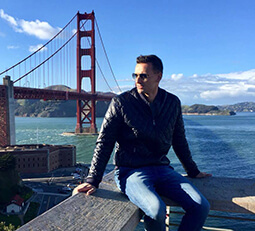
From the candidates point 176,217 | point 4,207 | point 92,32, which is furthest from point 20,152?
point 92,32

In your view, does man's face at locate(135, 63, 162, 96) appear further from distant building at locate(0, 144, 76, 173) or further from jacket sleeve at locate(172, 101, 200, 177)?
distant building at locate(0, 144, 76, 173)

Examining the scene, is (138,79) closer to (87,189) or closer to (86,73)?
(87,189)

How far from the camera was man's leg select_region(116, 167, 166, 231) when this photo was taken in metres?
1.31

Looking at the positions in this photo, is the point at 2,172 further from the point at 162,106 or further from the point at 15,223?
the point at 162,106

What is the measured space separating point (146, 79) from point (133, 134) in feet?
1.08

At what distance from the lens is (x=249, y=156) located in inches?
927

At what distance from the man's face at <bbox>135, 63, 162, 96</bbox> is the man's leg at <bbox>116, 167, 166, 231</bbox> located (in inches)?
18.1

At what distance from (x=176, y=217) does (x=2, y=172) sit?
934 centimetres

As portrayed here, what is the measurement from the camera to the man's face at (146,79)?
1626 millimetres

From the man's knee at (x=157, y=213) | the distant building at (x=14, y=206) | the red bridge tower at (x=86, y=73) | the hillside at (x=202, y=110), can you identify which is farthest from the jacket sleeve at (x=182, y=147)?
the hillside at (x=202, y=110)

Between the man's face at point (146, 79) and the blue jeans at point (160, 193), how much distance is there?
454 mm

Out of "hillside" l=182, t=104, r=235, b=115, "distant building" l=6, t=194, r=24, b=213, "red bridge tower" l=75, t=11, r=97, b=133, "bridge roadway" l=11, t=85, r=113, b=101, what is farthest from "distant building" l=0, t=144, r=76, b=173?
"hillside" l=182, t=104, r=235, b=115

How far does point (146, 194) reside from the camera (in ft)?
4.58

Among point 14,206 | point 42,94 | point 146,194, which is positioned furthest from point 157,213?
point 42,94
